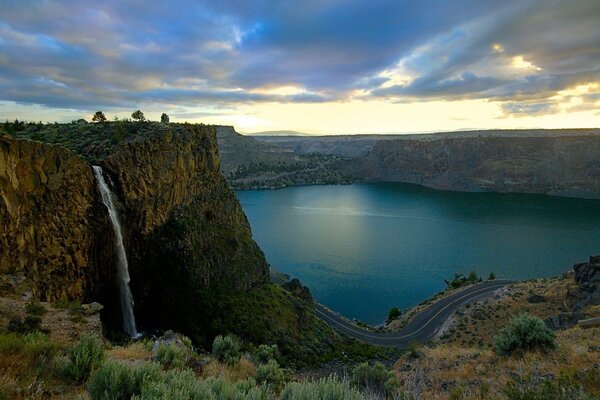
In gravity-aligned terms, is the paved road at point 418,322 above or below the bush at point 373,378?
below

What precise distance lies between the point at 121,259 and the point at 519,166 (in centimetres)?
17502

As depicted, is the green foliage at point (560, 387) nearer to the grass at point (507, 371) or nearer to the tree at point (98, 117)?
the grass at point (507, 371)

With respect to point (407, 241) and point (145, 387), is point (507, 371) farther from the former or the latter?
point (407, 241)

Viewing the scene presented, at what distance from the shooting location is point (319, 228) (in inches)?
3723

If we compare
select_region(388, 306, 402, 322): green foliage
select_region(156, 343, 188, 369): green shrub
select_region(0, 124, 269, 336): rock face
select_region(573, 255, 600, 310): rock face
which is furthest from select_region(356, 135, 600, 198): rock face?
select_region(156, 343, 188, 369): green shrub

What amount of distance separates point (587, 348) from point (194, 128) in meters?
38.2

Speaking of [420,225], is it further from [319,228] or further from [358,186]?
[358,186]

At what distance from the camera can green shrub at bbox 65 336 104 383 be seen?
7223 millimetres

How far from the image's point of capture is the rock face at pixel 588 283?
31.1 meters

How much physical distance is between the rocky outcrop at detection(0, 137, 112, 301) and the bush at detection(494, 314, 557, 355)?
72.6 feet

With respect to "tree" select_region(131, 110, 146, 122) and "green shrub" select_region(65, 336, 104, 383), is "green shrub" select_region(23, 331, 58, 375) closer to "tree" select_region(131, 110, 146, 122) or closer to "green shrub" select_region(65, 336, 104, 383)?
"green shrub" select_region(65, 336, 104, 383)

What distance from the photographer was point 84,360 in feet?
24.5

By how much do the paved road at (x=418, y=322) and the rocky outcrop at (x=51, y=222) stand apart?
2680 centimetres

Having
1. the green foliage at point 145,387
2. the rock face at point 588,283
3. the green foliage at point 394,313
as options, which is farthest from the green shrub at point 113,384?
the green foliage at point 394,313
